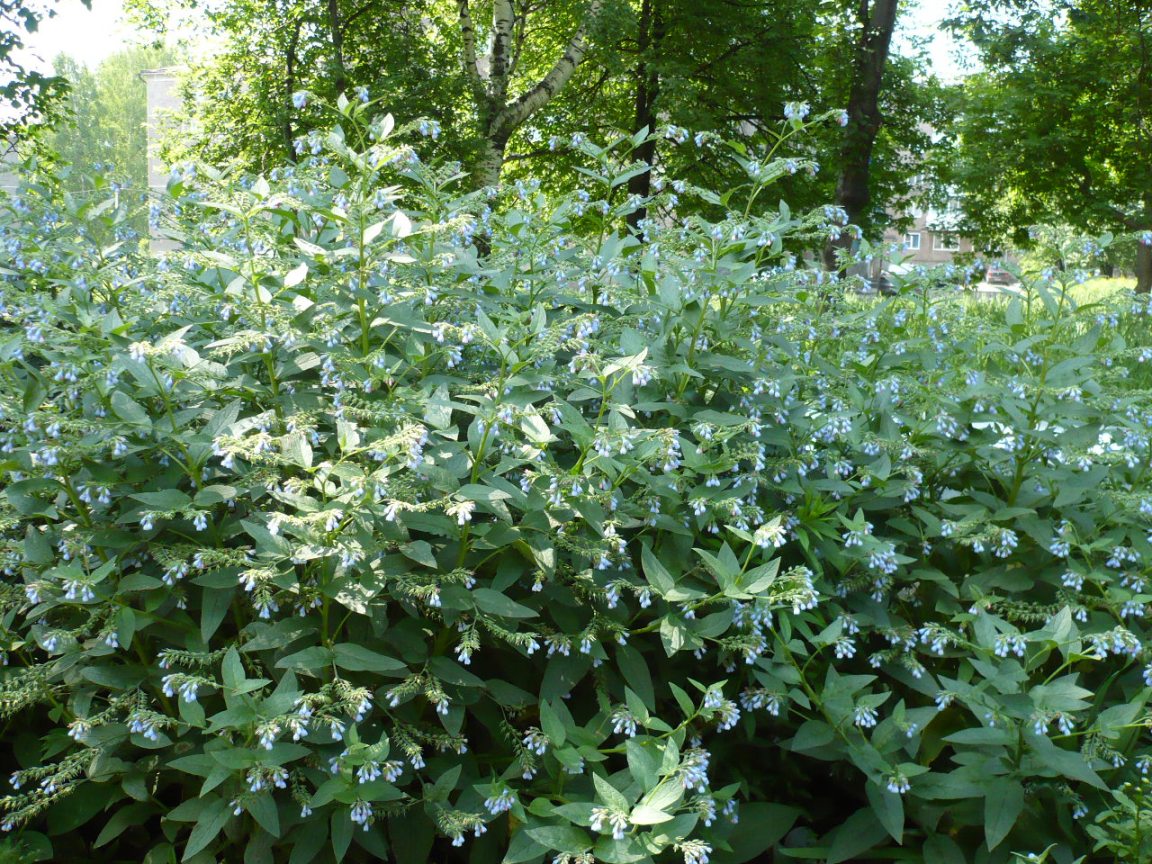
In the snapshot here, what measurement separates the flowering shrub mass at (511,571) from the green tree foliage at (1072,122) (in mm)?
18496

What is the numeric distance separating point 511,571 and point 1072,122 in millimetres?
22244

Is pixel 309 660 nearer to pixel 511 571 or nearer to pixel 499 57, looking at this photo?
pixel 511 571

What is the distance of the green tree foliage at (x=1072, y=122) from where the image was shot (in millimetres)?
19531

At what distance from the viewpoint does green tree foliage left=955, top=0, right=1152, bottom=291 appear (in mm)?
19531

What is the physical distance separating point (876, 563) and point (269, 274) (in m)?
1.97

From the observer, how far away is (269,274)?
284 centimetres

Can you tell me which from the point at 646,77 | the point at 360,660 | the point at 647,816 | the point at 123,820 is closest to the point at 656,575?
the point at 647,816

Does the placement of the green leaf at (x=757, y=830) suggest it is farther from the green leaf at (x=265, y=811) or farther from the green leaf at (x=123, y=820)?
the green leaf at (x=123, y=820)

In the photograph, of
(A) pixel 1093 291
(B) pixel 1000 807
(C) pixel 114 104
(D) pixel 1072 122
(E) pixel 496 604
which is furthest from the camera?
(C) pixel 114 104

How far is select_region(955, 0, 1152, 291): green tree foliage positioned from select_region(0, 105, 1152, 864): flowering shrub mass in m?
18.5

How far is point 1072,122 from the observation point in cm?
2053

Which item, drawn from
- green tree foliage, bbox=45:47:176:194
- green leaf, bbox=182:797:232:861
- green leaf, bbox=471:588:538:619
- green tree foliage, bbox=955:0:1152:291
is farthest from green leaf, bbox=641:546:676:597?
green tree foliage, bbox=45:47:176:194

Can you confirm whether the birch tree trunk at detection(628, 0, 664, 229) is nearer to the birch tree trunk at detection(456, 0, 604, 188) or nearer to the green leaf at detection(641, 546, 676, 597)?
the birch tree trunk at detection(456, 0, 604, 188)

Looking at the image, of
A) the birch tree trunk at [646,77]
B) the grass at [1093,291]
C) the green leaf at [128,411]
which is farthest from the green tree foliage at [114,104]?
the green leaf at [128,411]
